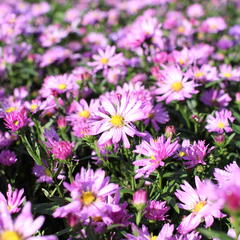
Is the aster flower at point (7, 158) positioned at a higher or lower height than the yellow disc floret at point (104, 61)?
lower

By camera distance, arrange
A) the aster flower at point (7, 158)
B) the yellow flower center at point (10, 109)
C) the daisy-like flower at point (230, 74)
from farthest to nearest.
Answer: the daisy-like flower at point (230, 74)
the yellow flower center at point (10, 109)
the aster flower at point (7, 158)

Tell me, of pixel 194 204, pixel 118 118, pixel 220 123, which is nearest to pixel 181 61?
pixel 220 123

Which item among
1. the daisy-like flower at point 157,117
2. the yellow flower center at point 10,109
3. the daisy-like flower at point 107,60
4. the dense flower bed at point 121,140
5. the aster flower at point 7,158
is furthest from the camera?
the daisy-like flower at point 107,60

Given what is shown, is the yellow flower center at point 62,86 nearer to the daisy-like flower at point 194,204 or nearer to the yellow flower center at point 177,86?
the yellow flower center at point 177,86

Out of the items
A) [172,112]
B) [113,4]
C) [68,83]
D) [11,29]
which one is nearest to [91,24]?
[11,29]

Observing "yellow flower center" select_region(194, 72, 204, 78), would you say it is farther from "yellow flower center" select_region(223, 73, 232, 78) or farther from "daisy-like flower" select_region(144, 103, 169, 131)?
"daisy-like flower" select_region(144, 103, 169, 131)

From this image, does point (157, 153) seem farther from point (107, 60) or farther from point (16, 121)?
point (107, 60)

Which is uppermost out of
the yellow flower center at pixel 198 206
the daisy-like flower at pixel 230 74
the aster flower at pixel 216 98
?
the yellow flower center at pixel 198 206

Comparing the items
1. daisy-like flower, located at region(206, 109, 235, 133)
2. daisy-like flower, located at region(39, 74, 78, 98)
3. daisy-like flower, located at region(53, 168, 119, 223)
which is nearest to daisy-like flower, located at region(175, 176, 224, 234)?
daisy-like flower, located at region(53, 168, 119, 223)

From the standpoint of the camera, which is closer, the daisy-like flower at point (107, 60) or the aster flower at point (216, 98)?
the aster flower at point (216, 98)

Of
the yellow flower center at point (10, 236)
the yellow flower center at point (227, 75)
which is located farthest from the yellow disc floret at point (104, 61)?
the yellow flower center at point (10, 236)
